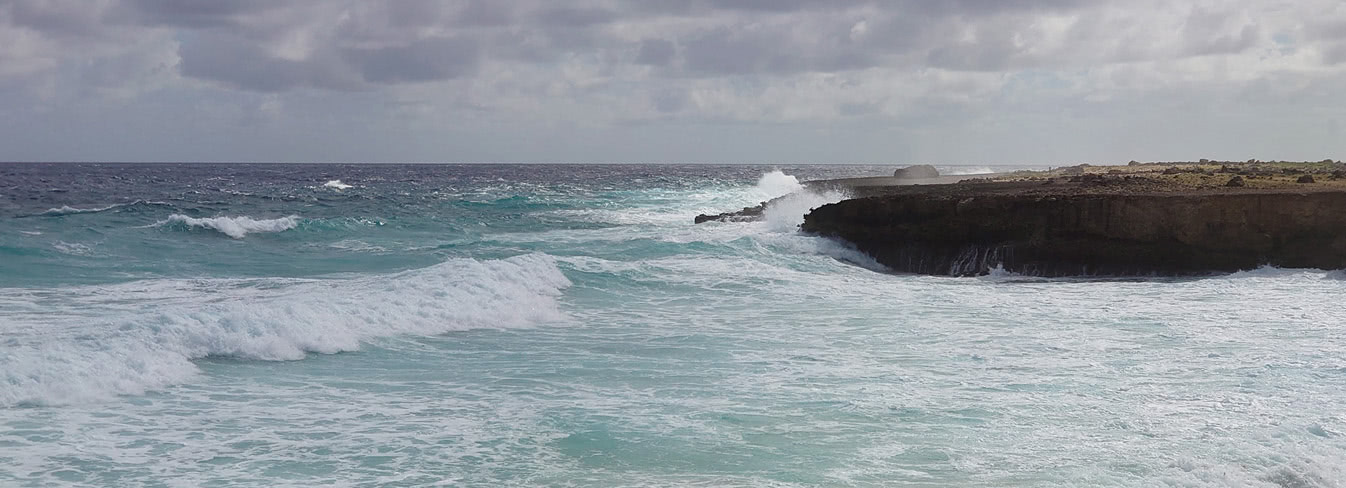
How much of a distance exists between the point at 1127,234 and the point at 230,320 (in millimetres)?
15849

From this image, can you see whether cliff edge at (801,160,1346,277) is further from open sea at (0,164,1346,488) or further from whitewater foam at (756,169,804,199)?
whitewater foam at (756,169,804,199)

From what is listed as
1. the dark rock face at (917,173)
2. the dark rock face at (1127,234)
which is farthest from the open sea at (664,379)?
the dark rock face at (917,173)

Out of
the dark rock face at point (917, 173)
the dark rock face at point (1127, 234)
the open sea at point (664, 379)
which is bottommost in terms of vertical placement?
the open sea at point (664, 379)

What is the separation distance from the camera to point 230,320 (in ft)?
39.4

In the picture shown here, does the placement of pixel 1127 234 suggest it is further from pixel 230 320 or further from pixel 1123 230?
pixel 230 320

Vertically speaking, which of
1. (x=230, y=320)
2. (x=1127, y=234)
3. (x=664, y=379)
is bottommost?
(x=664, y=379)

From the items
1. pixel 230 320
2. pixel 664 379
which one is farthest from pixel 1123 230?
pixel 230 320

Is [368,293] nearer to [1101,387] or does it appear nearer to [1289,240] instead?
[1101,387]

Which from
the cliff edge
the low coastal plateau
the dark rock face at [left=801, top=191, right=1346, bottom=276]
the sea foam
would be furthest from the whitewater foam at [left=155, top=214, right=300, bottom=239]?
the dark rock face at [left=801, top=191, right=1346, bottom=276]

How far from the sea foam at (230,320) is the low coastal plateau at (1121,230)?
8005mm

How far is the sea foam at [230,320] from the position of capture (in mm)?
9750

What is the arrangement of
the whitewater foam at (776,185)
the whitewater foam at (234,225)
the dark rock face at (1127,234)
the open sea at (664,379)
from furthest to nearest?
1. the whitewater foam at (776,185)
2. the whitewater foam at (234,225)
3. the dark rock face at (1127,234)
4. the open sea at (664,379)

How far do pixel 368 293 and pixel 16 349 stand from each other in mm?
5719

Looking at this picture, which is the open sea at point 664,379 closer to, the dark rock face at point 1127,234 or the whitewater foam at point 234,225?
the dark rock face at point 1127,234
